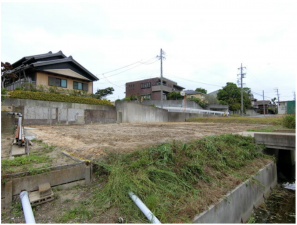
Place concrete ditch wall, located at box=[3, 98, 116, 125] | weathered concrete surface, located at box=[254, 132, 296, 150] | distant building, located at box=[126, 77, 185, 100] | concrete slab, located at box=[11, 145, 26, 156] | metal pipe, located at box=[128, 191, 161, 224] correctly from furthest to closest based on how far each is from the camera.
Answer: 1. distant building, located at box=[126, 77, 185, 100]
2. concrete ditch wall, located at box=[3, 98, 116, 125]
3. weathered concrete surface, located at box=[254, 132, 296, 150]
4. concrete slab, located at box=[11, 145, 26, 156]
5. metal pipe, located at box=[128, 191, 161, 224]

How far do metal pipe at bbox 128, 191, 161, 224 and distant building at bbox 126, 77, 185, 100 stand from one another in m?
25.6

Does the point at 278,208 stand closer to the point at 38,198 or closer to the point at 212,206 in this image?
the point at 212,206

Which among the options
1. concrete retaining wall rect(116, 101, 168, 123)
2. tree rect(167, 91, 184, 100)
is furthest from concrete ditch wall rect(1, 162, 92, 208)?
tree rect(167, 91, 184, 100)

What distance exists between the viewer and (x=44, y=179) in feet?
7.20

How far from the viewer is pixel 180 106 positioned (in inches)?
846

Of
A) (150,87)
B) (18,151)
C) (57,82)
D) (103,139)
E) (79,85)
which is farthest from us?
(150,87)

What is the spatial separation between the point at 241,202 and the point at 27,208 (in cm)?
324

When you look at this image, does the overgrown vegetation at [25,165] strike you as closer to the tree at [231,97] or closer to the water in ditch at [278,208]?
the water in ditch at [278,208]

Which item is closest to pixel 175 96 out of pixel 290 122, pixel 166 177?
pixel 290 122

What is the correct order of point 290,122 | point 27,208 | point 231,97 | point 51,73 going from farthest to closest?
point 231,97
point 51,73
point 290,122
point 27,208

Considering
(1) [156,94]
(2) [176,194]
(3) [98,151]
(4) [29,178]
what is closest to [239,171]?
(2) [176,194]

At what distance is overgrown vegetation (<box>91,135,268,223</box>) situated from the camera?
2014 mm

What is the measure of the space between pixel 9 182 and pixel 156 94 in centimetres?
2647

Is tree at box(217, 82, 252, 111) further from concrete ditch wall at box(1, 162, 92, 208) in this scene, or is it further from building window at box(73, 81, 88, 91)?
concrete ditch wall at box(1, 162, 92, 208)
